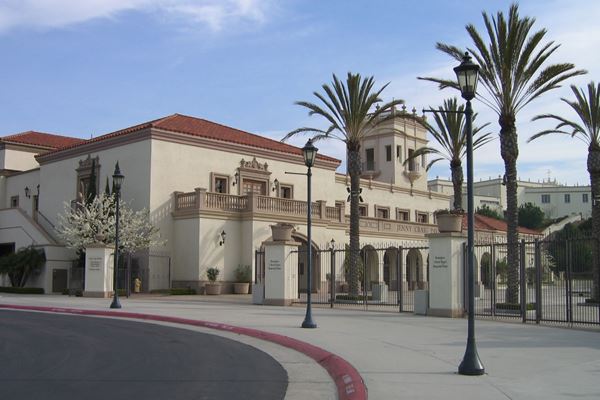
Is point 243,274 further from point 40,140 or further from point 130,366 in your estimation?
point 130,366

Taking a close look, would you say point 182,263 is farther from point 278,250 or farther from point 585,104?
point 585,104

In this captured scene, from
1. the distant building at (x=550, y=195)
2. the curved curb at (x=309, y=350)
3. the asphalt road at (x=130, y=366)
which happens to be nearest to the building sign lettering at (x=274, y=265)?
the curved curb at (x=309, y=350)

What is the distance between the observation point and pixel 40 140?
188 ft

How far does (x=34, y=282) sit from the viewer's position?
42969 mm

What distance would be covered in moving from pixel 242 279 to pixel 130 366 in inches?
1122

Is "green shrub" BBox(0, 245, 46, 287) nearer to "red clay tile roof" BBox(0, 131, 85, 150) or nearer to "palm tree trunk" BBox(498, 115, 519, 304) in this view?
"red clay tile roof" BBox(0, 131, 85, 150)

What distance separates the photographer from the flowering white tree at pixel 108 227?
38969 mm

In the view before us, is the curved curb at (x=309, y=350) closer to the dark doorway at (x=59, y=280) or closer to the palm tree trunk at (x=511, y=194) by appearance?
the palm tree trunk at (x=511, y=194)

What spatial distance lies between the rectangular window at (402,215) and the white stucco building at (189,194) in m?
3.81

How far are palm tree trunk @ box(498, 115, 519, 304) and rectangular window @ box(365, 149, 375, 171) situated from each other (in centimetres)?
3678

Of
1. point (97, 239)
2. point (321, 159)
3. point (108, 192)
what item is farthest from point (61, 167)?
point (321, 159)

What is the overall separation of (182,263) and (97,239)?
528 centimetres

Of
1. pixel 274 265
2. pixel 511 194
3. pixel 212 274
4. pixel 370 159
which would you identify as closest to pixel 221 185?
pixel 212 274

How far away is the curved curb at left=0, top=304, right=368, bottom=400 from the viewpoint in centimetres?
941
